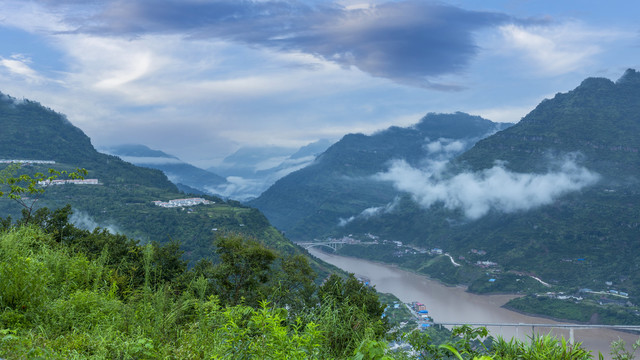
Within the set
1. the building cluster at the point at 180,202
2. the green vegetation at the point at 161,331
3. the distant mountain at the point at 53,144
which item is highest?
the distant mountain at the point at 53,144

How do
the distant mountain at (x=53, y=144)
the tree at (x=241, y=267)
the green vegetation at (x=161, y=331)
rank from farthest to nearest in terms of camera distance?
the distant mountain at (x=53, y=144) → the tree at (x=241, y=267) → the green vegetation at (x=161, y=331)

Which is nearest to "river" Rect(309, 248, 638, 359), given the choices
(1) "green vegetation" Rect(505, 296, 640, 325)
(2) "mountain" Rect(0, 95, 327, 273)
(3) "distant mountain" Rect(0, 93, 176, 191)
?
(1) "green vegetation" Rect(505, 296, 640, 325)

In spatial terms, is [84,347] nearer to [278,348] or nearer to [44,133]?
[278,348]

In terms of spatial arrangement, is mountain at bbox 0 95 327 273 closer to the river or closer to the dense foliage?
the river

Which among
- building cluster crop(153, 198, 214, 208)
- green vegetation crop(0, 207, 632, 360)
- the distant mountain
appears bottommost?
green vegetation crop(0, 207, 632, 360)

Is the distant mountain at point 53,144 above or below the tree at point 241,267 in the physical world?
above

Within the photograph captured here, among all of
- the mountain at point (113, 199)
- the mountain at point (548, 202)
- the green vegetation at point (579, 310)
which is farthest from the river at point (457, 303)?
the mountain at point (113, 199)

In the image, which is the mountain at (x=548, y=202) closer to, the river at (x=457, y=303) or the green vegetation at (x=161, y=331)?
the river at (x=457, y=303)

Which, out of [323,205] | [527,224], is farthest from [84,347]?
[323,205]
